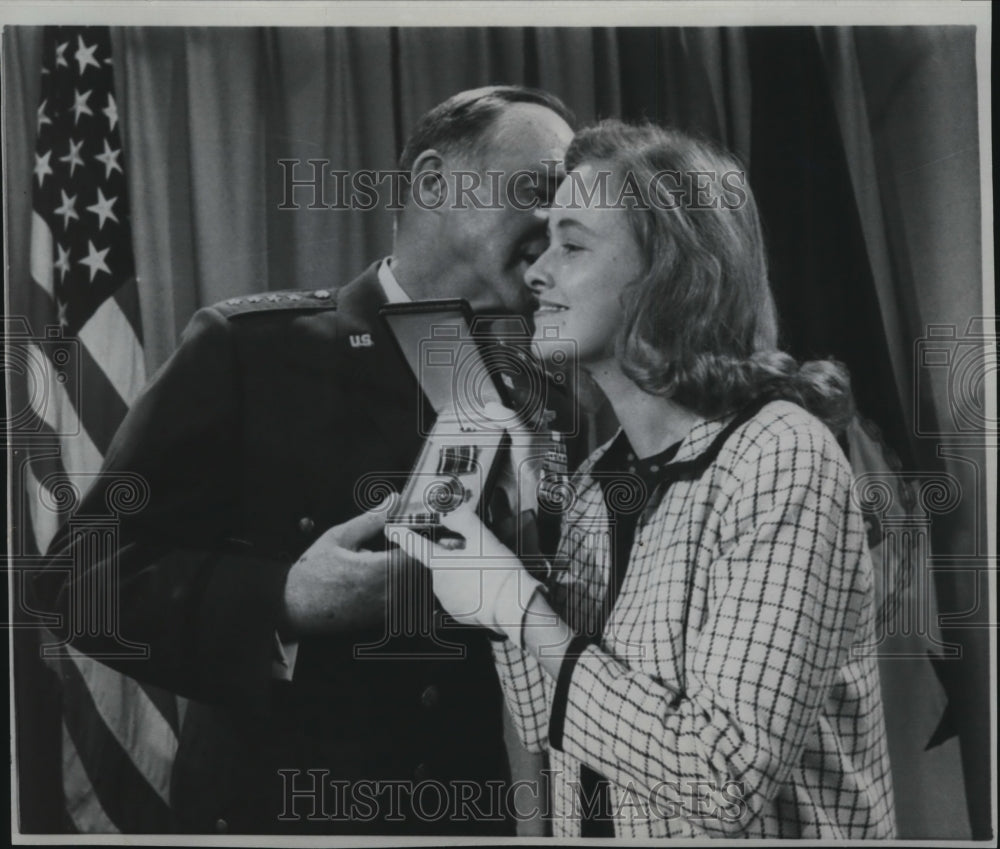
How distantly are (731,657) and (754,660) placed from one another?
6 cm

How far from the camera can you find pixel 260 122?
3.13 metres

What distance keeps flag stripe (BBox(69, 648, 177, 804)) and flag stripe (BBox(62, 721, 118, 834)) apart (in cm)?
16

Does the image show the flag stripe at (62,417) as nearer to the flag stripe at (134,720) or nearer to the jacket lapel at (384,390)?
the flag stripe at (134,720)

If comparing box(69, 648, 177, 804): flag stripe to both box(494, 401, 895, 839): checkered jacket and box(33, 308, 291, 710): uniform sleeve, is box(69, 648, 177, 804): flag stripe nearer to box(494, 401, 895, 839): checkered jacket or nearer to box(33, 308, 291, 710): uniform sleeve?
box(33, 308, 291, 710): uniform sleeve

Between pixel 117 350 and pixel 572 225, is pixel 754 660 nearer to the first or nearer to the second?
pixel 572 225

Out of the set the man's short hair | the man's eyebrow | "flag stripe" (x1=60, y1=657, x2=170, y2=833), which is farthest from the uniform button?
the man's short hair

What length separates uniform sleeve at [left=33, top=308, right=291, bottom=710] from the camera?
3.02 meters

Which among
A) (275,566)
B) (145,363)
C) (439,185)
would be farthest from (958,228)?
(145,363)

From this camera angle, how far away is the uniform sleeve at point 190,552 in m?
3.02

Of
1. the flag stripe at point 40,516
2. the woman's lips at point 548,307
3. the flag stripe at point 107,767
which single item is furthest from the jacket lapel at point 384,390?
the flag stripe at point 107,767

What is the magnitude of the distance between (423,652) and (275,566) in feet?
1.61

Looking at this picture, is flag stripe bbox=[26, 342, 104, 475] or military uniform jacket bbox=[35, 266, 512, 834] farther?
flag stripe bbox=[26, 342, 104, 475]

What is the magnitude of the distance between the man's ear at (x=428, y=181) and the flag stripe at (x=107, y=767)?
1675 millimetres

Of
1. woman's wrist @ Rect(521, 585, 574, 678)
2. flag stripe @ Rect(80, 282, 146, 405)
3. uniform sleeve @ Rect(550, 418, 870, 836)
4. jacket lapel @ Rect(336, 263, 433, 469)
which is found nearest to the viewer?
uniform sleeve @ Rect(550, 418, 870, 836)
